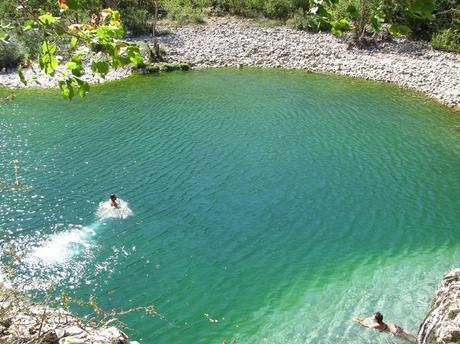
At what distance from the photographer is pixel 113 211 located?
16453mm

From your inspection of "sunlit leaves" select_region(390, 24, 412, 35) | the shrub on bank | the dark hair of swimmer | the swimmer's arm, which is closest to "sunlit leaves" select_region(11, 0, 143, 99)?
"sunlit leaves" select_region(390, 24, 412, 35)

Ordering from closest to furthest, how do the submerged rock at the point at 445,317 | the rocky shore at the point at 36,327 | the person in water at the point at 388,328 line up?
the rocky shore at the point at 36,327 < the submerged rock at the point at 445,317 < the person in water at the point at 388,328

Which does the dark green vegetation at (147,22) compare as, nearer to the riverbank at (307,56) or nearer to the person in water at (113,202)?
the riverbank at (307,56)

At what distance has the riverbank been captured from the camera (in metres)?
31.2

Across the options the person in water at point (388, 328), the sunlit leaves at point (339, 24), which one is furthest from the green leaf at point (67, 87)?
the person in water at point (388, 328)

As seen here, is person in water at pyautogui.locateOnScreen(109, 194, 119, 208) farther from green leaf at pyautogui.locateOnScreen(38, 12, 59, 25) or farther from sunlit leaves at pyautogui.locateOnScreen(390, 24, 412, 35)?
sunlit leaves at pyautogui.locateOnScreen(390, 24, 412, 35)

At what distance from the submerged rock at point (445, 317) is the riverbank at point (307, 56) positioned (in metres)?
21.7

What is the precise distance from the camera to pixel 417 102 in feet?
93.2

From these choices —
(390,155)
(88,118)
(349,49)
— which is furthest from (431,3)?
(349,49)

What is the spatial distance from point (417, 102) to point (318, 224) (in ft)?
53.5

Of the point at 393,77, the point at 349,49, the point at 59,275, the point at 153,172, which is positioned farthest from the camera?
the point at 349,49

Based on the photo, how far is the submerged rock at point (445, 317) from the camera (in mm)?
7865

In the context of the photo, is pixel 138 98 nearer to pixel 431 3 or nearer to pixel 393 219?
pixel 393 219

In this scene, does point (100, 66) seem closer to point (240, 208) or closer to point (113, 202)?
point (113, 202)
